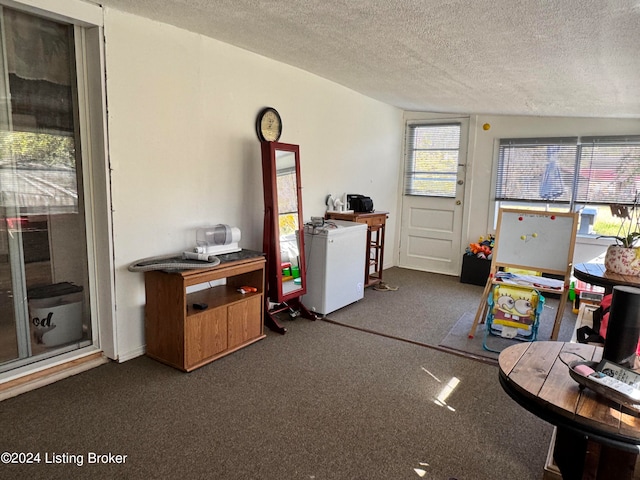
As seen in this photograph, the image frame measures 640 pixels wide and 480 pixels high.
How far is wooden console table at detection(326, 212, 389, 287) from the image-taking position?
4656 millimetres

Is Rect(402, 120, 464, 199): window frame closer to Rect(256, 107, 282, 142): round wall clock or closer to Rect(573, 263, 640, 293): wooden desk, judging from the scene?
Rect(256, 107, 282, 142): round wall clock

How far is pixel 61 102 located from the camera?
2.66 m

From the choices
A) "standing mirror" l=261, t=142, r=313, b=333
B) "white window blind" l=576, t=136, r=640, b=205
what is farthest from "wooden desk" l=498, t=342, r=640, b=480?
"white window blind" l=576, t=136, r=640, b=205

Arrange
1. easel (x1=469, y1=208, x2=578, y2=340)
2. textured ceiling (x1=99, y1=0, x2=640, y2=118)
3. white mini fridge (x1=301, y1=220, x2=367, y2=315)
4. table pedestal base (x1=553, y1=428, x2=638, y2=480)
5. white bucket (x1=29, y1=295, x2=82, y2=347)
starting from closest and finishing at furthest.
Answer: table pedestal base (x1=553, y1=428, x2=638, y2=480), textured ceiling (x1=99, y1=0, x2=640, y2=118), white bucket (x1=29, y1=295, x2=82, y2=347), easel (x1=469, y1=208, x2=578, y2=340), white mini fridge (x1=301, y1=220, x2=367, y2=315)

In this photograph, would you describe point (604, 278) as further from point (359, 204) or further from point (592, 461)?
point (359, 204)

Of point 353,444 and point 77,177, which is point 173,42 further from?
point 353,444

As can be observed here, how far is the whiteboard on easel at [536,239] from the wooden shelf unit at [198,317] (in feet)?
6.96

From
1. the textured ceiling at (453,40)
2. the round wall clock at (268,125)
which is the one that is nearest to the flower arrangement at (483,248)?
the textured ceiling at (453,40)

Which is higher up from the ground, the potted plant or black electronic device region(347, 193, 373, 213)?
black electronic device region(347, 193, 373, 213)

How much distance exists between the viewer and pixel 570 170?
199 inches

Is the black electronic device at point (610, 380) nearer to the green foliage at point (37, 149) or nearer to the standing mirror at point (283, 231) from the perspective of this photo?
the standing mirror at point (283, 231)

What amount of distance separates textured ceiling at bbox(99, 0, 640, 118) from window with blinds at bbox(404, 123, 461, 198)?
1.62m

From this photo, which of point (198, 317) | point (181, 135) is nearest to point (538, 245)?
point (198, 317)

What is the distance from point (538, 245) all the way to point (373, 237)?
252 centimetres
